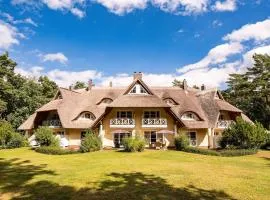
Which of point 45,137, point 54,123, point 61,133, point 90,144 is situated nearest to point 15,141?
point 54,123

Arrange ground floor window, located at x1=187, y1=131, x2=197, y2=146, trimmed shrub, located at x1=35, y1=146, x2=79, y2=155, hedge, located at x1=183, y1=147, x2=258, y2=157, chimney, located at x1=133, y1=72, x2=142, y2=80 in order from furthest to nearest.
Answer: ground floor window, located at x1=187, y1=131, x2=197, y2=146, chimney, located at x1=133, y1=72, x2=142, y2=80, trimmed shrub, located at x1=35, y1=146, x2=79, y2=155, hedge, located at x1=183, y1=147, x2=258, y2=157

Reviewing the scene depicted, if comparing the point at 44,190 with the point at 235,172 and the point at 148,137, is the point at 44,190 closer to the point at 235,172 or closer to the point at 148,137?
the point at 235,172

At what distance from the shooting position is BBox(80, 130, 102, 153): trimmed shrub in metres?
32.9

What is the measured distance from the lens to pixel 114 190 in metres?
14.9

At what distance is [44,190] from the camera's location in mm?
14992

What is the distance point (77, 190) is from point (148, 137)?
2340 centimetres

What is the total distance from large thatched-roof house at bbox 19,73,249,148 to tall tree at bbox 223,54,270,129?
58.4ft

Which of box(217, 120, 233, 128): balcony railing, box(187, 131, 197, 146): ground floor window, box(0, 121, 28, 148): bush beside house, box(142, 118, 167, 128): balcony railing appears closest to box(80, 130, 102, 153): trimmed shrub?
box(142, 118, 167, 128): balcony railing

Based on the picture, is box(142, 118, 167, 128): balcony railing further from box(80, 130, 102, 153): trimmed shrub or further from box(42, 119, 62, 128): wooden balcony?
box(42, 119, 62, 128): wooden balcony

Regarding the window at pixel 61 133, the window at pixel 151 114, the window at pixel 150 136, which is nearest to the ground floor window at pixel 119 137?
the window at pixel 150 136

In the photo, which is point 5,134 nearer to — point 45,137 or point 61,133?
point 61,133

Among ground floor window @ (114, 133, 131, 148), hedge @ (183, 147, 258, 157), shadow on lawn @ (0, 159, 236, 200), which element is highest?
ground floor window @ (114, 133, 131, 148)

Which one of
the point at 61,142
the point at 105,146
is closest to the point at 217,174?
the point at 105,146

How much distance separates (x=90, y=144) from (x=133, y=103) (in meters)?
7.23
